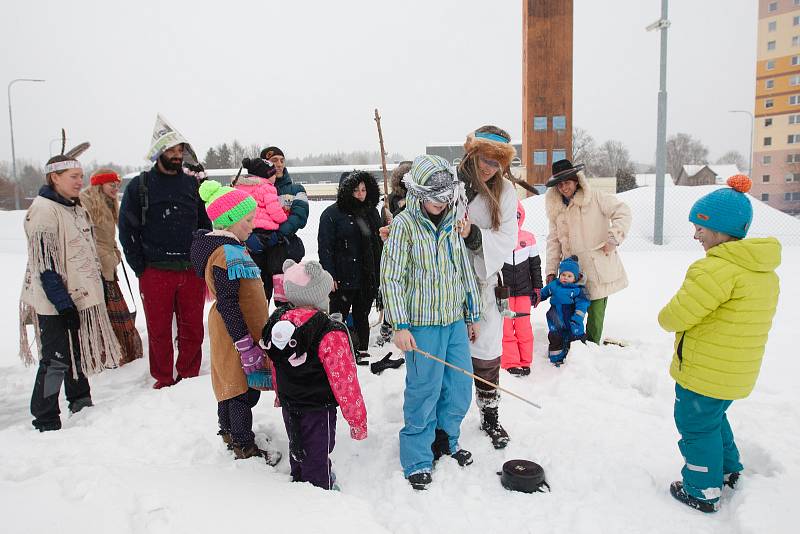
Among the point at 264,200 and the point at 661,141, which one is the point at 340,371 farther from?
the point at 661,141

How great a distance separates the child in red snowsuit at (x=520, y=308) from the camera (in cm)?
455

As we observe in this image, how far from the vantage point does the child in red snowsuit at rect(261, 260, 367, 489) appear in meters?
2.59

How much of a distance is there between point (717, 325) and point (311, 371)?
6.87ft

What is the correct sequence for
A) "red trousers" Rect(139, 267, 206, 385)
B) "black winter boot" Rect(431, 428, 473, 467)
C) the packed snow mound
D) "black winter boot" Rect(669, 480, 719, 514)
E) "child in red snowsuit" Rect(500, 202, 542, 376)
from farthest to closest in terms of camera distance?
the packed snow mound → "child in red snowsuit" Rect(500, 202, 542, 376) → "red trousers" Rect(139, 267, 206, 385) → "black winter boot" Rect(431, 428, 473, 467) → "black winter boot" Rect(669, 480, 719, 514)

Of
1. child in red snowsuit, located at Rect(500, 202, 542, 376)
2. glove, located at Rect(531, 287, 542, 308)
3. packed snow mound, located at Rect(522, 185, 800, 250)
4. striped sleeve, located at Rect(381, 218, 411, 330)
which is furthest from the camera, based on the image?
packed snow mound, located at Rect(522, 185, 800, 250)

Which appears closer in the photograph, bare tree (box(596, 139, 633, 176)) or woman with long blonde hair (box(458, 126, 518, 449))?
woman with long blonde hair (box(458, 126, 518, 449))

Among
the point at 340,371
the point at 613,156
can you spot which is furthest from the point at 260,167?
the point at 613,156

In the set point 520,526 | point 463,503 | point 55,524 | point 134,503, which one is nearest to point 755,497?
point 520,526

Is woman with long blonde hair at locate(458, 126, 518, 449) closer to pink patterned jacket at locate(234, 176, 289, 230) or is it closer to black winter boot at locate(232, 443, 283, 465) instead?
black winter boot at locate(232, 443, 283, 465)

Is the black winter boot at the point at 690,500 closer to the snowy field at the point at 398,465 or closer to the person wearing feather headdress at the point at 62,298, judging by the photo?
the snowy field at the point at 398,465

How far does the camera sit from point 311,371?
2662 millimetres

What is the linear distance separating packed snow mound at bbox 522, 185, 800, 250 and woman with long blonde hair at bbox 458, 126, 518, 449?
9.87m

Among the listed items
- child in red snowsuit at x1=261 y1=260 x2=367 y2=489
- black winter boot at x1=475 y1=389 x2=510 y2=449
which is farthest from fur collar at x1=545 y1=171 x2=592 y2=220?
child in red snowsuit at x1=261 y1=260 x2=367 y2=489

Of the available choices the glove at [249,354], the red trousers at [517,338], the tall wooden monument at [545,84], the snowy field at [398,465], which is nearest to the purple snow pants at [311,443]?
the snowy field at [398,465]
